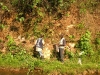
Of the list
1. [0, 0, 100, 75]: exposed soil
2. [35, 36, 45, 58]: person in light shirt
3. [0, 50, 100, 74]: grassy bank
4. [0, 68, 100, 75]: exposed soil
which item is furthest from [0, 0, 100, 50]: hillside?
[0, 68, 100, 75]: exposed soil

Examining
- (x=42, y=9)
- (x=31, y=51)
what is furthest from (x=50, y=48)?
(x=42, y=9)

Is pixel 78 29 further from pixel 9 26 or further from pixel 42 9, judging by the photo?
pixel 9 26

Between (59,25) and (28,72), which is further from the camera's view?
(59,25)

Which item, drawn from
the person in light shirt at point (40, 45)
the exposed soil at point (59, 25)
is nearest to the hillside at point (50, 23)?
the exposed soil at point (59, 25)

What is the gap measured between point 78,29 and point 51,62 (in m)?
2.92

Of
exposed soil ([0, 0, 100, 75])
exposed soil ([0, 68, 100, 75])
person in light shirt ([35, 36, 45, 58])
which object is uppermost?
exposed soil ([0, 0, 100, 75])

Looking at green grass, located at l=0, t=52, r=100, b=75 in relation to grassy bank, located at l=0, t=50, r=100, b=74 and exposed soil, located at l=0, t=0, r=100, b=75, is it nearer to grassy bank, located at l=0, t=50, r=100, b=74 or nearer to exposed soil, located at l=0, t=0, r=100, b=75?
grassy bank, located at l=0, t=50, r=100, b=74

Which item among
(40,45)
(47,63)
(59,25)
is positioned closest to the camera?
(47,63)

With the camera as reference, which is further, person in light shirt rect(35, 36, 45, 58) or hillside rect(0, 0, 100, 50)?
hillside rect(0, 0, 100, 50)

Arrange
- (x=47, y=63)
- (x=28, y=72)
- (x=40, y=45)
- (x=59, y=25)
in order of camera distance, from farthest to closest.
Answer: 1. (x=59, y=25)
2. (x=40, y=45)
3. (x=47, y=63)
4. (x=28, y=72)

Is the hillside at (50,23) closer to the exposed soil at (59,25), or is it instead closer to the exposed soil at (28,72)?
the exposed soil at (59,25)

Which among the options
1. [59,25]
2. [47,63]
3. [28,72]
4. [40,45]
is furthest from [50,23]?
[28,72]

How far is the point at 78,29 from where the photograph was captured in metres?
19.3

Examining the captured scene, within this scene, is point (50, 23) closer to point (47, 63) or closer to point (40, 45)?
point (40, 45)
